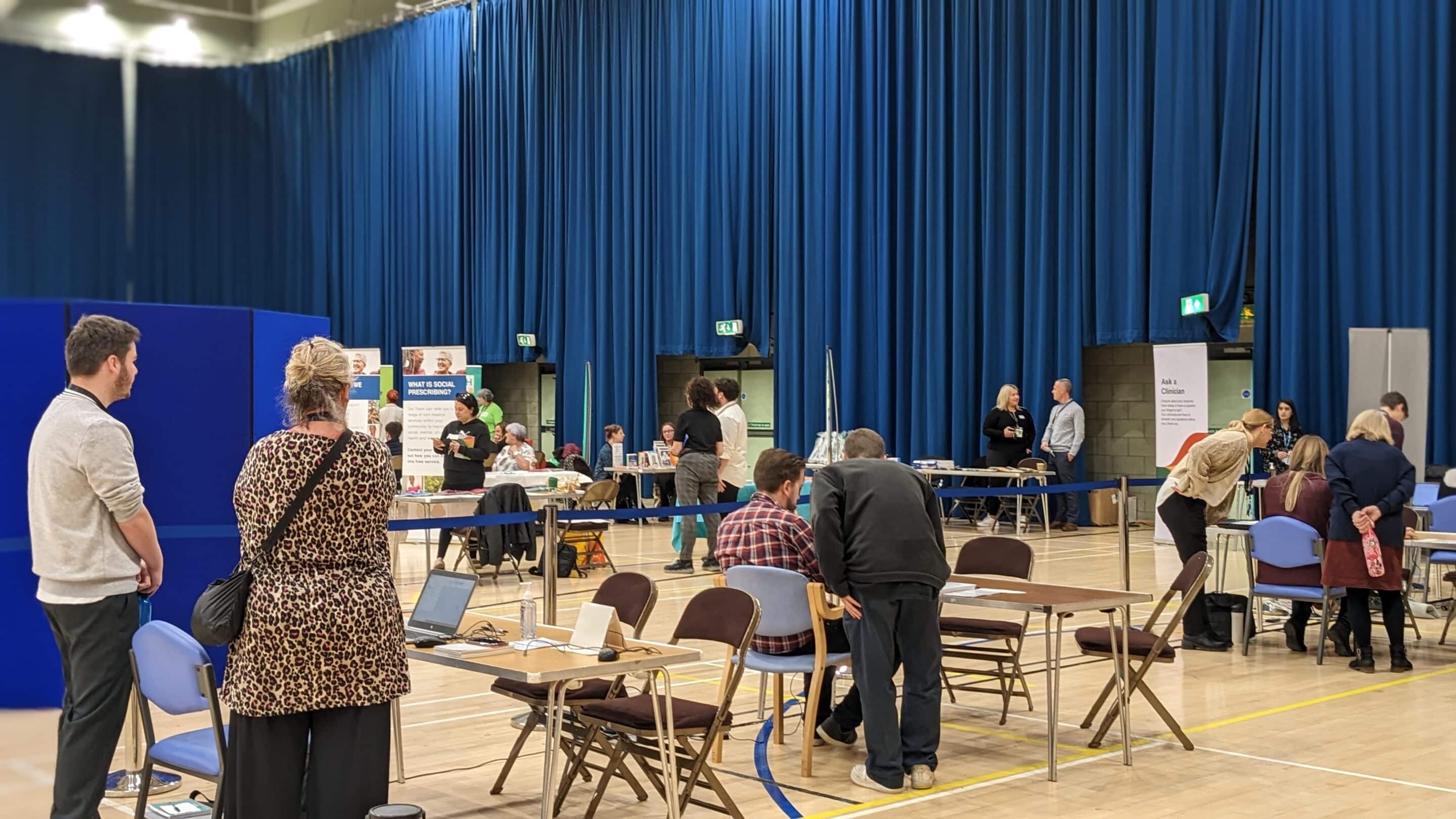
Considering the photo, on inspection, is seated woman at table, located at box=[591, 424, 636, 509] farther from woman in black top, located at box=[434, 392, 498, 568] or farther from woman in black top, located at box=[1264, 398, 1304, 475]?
woman in black top, located at box=[1264, 398, 1304, 475]

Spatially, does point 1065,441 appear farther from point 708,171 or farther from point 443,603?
point 443,603

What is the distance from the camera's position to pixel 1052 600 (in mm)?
5273

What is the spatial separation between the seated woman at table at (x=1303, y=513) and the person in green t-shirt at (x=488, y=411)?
9968mm

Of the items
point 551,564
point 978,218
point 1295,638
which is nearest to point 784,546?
point 551,564

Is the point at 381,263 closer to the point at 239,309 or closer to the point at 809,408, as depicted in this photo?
the point at 809,408

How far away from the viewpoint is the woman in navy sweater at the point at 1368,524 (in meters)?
7.32

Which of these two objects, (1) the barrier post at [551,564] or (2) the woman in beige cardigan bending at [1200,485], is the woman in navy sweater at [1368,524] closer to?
(2) the woman in beige cardigan bending at [1200,485]

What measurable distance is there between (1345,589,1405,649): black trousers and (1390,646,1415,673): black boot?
2cm

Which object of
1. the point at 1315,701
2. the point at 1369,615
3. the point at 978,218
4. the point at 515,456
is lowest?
the point at 1315,701

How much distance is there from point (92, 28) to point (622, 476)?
1067cm

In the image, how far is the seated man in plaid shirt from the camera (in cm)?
554

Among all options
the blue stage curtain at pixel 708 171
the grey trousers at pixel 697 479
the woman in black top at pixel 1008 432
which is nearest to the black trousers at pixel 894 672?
the grey trousers at pixel 697 479

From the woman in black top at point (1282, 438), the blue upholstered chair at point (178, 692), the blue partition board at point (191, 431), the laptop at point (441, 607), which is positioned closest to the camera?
the blue upholstered chair at point (178, 692)

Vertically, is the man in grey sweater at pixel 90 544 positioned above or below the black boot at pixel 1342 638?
above
